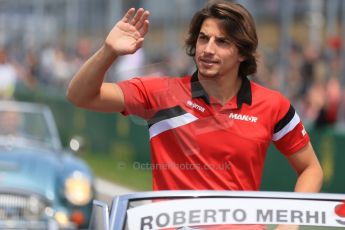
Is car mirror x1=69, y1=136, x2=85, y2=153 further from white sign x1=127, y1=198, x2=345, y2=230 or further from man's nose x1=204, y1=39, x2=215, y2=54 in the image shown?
white sign x1=127, y1=198, x2=345, y2=230

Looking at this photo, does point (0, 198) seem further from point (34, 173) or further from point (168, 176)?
point (168, 176)

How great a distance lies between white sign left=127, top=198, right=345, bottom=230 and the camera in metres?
4.33

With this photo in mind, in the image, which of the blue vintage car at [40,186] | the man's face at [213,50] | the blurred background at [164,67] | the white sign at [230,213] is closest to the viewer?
the white sign at [230,213]

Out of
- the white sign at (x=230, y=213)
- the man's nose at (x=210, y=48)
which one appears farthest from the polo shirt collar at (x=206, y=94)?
the white sign at (x=230, y=213)

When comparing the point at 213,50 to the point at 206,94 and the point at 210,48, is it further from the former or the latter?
the point at 206,94

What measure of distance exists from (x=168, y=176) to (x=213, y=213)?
474mm

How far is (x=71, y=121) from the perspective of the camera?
24.3 m

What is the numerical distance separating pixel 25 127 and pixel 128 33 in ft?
20.5

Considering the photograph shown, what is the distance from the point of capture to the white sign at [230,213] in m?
4.33

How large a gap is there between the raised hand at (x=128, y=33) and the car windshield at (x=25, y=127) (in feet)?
19.8

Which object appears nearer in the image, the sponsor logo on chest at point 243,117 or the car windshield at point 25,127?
the sponsor logo on chest at point 243,117

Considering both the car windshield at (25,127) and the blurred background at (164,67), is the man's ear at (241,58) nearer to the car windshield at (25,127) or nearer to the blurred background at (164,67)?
the blurred background at (164,67)

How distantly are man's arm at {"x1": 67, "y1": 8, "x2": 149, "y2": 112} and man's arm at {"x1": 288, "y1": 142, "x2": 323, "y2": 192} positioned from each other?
2.99ft

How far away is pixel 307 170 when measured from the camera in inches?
199
